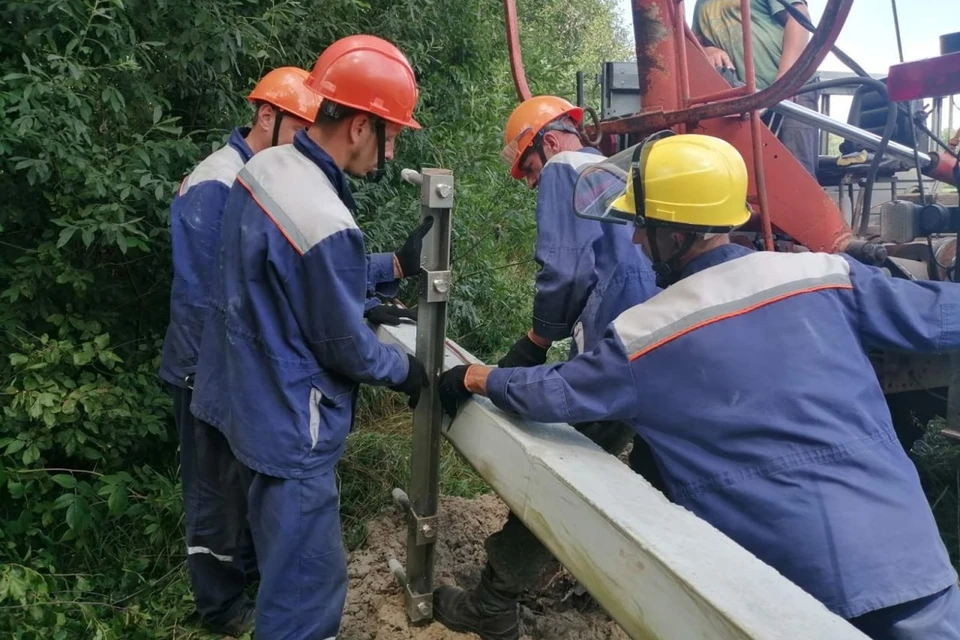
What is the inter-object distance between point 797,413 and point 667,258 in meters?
0.52

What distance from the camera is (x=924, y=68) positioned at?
8.93 feet

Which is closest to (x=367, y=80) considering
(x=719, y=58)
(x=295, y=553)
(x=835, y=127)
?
(x=295, y=553)

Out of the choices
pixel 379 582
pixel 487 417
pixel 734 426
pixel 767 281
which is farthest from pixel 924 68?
pixel 379 582

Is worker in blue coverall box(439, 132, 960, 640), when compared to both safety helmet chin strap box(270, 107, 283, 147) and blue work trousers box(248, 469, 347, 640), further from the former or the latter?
safety helmet chin strap box(270, 107, 283, 147)

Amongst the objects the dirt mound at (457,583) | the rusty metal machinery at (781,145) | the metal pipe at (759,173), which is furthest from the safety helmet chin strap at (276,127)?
the metal pipe at (759,173)

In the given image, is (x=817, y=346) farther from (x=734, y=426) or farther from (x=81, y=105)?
(x=81, y=105)

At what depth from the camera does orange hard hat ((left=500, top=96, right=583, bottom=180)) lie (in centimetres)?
321

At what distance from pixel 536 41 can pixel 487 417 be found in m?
5.95

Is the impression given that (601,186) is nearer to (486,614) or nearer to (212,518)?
(486,614)

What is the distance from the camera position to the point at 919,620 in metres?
1.62

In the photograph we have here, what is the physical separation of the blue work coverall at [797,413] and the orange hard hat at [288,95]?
190 cm

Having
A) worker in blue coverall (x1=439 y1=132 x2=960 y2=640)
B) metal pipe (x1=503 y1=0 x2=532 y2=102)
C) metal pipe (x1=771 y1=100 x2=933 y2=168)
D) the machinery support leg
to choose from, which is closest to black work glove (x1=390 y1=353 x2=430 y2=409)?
the machinery support leg

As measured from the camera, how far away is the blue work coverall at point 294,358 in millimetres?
2068

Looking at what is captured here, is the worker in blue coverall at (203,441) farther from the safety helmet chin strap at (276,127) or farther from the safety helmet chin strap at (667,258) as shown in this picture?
the safety helmet chin strap at (667,258)
